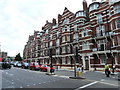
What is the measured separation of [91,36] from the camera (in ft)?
88.0

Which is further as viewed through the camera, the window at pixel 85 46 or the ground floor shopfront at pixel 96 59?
the window at pixel 85 46

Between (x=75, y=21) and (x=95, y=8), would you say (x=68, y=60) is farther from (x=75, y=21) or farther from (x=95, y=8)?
(x=95, y=8)

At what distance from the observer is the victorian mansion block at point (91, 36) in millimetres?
22625

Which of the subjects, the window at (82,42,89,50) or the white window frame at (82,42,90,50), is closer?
the white window frame at (82,42,90,50)

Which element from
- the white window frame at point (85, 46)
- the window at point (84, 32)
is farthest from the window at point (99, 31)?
the white window frame at point (85, 46)

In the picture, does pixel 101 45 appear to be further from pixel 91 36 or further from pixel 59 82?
pixel 59 82

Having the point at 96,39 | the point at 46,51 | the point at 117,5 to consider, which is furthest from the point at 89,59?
the point at 46,51

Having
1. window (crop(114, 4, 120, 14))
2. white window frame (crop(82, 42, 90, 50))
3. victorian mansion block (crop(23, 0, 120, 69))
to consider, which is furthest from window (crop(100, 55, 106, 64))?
window (crop(114, 4, 120, 14))

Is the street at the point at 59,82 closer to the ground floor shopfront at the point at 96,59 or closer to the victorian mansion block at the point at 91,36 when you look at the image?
the ground floor shopfront at the point at 96,59

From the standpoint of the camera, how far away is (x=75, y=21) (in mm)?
32375

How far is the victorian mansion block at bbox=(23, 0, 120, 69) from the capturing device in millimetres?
22625

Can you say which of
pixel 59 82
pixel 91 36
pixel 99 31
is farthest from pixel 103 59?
pixel 59 82

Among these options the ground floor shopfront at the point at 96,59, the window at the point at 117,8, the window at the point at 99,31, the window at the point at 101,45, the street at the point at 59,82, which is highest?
the window at the point at 117,8

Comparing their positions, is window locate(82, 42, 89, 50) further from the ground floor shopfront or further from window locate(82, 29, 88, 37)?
window locate(82, 29, 88, 37)
